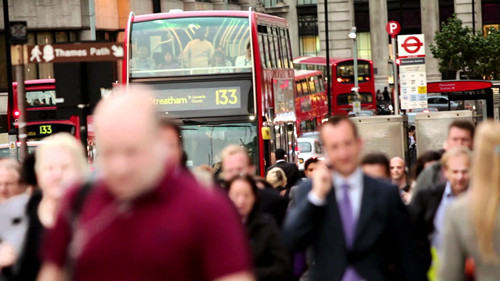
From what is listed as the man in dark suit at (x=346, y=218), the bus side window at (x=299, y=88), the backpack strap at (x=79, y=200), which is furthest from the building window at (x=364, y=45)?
the backpack strap at (x=79, y=200)

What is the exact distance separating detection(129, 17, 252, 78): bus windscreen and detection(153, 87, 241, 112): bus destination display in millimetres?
390

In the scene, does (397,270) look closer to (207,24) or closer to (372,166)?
(372,166)

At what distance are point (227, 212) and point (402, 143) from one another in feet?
64.4

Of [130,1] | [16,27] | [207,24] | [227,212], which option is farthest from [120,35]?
[227,212]

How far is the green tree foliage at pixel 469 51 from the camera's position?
5688 centimetres

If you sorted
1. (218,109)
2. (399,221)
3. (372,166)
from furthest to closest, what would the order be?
(218,109) → (372,166) → (399,221)

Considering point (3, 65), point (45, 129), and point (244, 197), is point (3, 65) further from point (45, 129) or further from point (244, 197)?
point (244, 197)

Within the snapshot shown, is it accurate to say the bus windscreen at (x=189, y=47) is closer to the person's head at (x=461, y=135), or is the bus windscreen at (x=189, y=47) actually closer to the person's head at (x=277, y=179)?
the person's head at (x=277, y=179)

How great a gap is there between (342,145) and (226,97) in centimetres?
1593

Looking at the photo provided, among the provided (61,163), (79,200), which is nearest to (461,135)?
(61,163)

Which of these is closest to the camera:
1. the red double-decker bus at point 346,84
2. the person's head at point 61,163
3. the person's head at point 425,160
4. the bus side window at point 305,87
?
the person's head at point 61,163

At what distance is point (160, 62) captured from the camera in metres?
22.0

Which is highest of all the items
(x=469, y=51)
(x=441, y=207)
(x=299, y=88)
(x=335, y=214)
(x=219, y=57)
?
(x=469, y=51)

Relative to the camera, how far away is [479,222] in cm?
468
